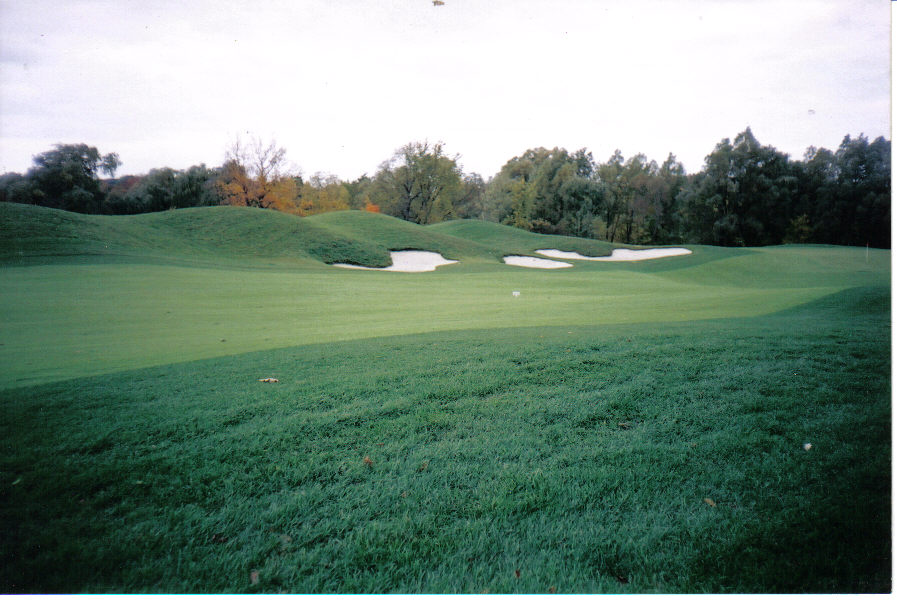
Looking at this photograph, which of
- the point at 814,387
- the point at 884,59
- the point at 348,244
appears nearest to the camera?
the point at 884,59

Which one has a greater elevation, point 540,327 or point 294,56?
point 294,56

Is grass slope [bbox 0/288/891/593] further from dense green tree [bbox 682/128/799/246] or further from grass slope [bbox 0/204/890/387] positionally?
dense green tree [bbox 682/128/799/246]

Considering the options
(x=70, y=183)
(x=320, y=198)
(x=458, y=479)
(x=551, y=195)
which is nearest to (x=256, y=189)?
(x=320, y=198)

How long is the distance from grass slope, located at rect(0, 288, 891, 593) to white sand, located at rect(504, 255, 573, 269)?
18.0 meters

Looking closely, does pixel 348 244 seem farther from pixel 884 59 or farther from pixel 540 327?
pixel 884 59

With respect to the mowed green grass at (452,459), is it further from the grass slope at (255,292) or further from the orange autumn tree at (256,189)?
the orange autumn tree at (256,189)

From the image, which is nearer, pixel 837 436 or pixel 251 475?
pixel 251 475

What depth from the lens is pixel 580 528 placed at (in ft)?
6.16

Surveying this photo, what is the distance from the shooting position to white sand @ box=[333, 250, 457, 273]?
63.4ft

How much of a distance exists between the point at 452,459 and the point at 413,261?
18.7 metres

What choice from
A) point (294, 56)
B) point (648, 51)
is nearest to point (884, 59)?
point (648, 51)

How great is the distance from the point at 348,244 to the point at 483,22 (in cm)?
1797

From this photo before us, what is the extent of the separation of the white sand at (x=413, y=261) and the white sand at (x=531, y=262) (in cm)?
327

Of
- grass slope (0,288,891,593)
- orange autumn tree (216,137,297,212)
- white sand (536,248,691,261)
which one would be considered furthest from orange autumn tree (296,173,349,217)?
grass slope (0,288,891,593)
